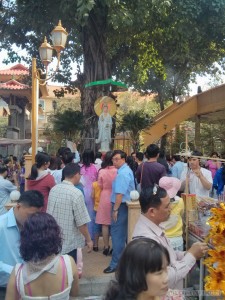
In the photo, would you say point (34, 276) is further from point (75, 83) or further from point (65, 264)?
point (75, 83)

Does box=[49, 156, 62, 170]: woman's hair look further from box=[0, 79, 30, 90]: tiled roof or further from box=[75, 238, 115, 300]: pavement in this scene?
→ box=[0, 79, 30, 90]: tiled roof

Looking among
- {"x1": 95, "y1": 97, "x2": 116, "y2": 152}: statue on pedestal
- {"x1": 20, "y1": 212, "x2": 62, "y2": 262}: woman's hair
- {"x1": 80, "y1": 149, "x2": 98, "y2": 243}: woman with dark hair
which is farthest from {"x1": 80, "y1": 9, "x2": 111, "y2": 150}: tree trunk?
{"x1": 20, "y1": 212, "x2": 62, "y2": 262}: woman's hair

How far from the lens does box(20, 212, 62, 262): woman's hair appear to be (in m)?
2.14

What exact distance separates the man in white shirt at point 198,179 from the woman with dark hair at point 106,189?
1.24m

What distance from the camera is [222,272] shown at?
263cm

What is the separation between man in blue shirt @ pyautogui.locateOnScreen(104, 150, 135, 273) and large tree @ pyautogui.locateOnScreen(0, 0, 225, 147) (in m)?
4.84

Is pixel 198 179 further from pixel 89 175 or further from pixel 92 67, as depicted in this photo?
pixel 92 67

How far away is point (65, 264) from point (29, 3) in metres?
10.7

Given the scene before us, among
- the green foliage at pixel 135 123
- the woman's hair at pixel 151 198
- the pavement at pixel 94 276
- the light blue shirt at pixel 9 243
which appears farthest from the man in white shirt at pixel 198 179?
the green foliage at pixel 135 123

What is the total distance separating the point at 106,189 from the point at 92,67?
7121 millimetres

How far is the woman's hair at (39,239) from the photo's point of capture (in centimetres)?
214

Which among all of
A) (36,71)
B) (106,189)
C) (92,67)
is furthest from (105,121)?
(106,189)

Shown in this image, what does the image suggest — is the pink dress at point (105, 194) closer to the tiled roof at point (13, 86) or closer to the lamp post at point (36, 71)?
the lamp post at point (36, 71)

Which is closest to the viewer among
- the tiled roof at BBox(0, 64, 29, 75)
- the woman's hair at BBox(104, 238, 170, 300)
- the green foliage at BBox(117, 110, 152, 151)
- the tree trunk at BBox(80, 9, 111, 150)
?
the woman's hair at BBox(104, 238, 170, 300)
